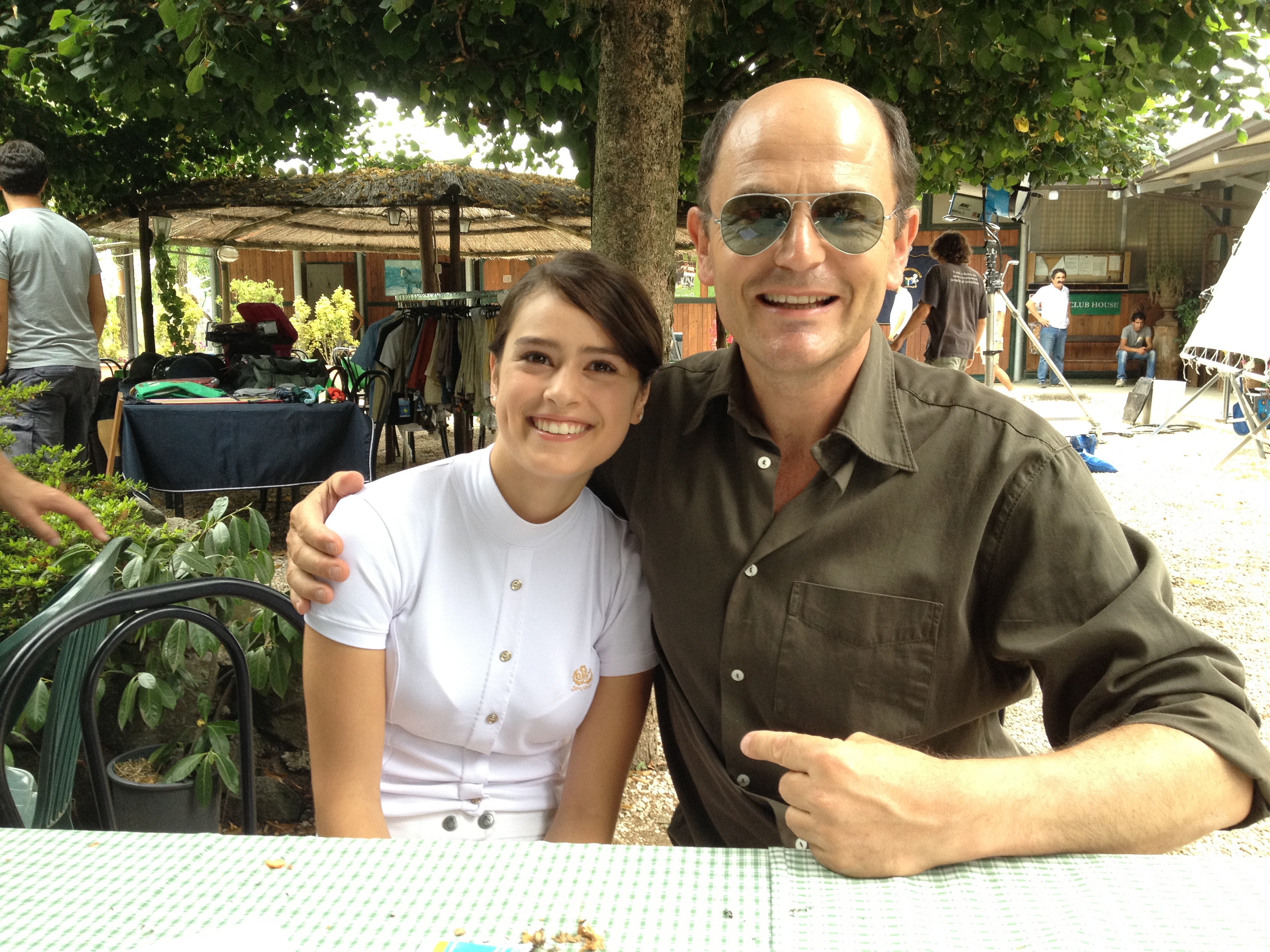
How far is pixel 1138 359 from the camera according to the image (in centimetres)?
1922

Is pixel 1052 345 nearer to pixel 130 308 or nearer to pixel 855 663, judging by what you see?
pixel 130 308

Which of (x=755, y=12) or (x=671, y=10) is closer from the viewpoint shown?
(x=671, y=10)

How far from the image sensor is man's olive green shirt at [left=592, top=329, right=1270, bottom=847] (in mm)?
1435

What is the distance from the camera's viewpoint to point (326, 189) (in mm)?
8664

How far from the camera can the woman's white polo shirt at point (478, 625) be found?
168cm

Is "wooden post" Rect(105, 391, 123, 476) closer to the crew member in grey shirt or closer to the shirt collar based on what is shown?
the crew member in grey shirt

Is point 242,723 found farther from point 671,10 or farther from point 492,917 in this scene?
point 671,10

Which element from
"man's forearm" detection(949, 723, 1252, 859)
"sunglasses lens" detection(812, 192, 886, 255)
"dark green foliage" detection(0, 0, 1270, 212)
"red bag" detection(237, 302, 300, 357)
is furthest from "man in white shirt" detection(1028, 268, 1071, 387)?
"man's forearm" detection(949, 723, 1252, 859)

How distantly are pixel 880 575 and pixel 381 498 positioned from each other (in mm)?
869

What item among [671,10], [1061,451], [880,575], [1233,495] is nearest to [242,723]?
[880,575]

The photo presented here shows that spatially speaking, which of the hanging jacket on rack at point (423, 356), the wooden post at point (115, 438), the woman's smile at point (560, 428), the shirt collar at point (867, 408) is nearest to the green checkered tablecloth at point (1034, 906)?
the shirt collar at point (867, 408)

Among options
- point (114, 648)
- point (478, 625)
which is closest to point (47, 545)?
point (114, 648)

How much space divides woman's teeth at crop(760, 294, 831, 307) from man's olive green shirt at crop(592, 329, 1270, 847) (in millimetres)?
151

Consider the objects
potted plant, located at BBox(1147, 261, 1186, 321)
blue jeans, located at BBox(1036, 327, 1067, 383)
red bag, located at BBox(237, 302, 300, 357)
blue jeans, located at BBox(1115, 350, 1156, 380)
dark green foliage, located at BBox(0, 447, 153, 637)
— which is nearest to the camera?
dark green foliage, located at BBox(0, 447, 153, 637)
